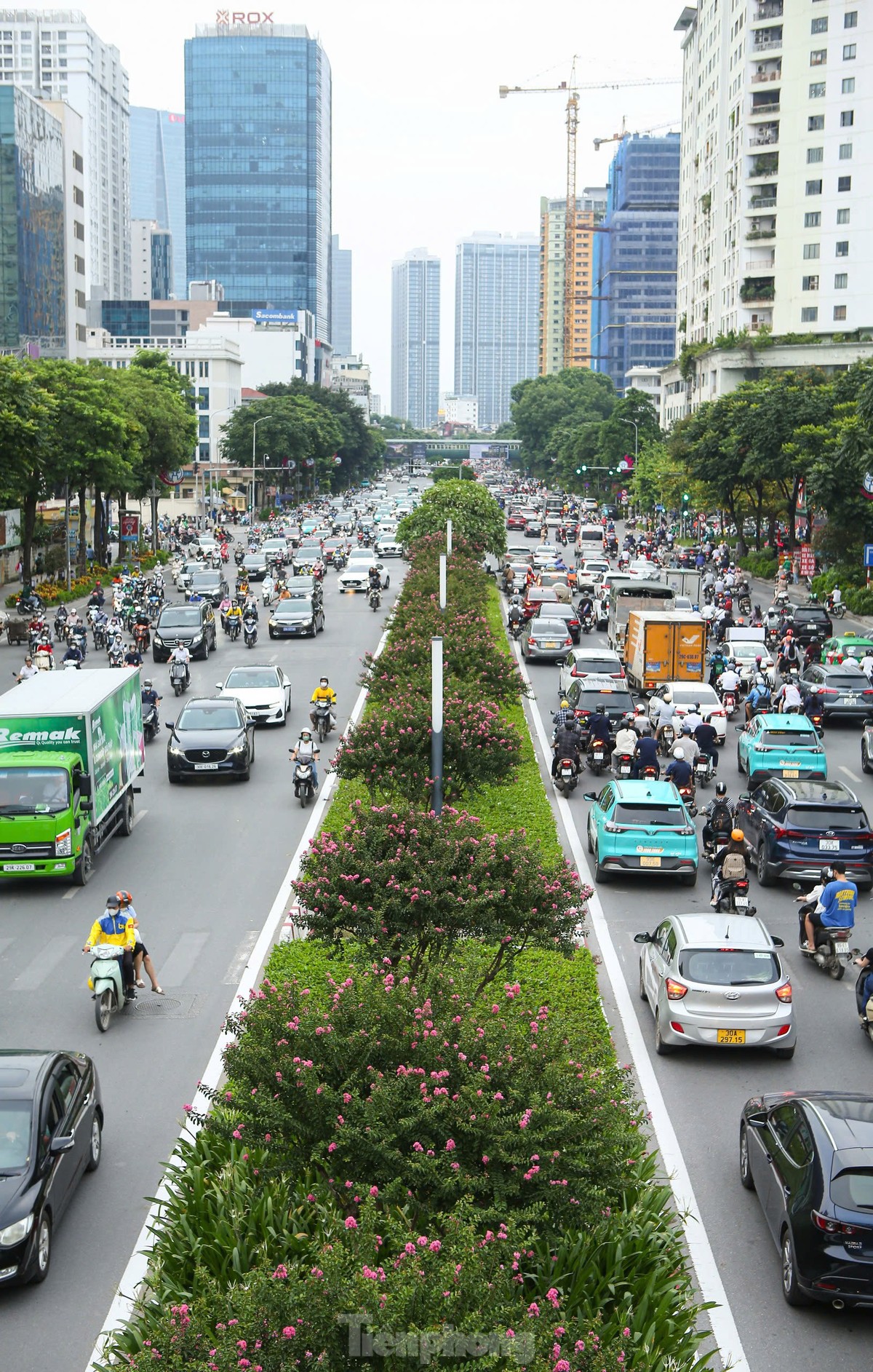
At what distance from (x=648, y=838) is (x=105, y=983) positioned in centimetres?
831

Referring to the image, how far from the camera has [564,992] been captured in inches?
613

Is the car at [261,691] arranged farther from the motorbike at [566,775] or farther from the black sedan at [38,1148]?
the black sedan at [38,1148]

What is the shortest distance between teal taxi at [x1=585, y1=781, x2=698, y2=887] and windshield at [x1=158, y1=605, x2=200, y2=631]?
27.8m

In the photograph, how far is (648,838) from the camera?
2070cm

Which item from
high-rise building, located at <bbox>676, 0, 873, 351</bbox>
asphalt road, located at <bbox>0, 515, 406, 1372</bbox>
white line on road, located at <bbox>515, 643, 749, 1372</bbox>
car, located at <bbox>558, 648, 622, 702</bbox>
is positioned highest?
high-rise building, located at <bbox>676, 0, 873, 351</bbox>

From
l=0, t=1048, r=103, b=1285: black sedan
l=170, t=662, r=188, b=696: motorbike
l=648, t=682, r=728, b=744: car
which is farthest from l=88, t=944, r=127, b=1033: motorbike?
l=170, t=662, r=188, b=696: motorbike

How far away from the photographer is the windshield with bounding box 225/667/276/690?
113 ft

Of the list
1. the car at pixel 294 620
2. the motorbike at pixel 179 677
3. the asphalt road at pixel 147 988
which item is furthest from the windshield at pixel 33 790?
the car at pixel 294 620

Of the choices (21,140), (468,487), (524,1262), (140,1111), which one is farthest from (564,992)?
(21,140)

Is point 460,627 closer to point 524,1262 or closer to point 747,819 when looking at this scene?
point 747,819

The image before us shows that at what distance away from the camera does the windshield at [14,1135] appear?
10242 mm

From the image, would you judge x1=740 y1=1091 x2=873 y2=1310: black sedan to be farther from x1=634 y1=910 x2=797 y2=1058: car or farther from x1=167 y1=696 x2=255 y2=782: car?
x1=167 y1=696 x2=255 y2=782: car

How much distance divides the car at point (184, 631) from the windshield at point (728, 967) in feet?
106

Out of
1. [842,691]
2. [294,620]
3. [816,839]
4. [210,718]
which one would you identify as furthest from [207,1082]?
[294,620]
